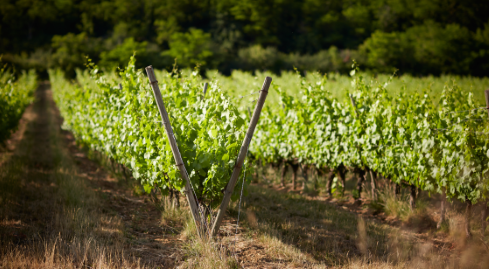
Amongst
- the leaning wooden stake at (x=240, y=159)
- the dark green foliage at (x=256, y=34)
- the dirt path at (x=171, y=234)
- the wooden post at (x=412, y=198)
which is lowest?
the dirt path at (x=171, y=234)

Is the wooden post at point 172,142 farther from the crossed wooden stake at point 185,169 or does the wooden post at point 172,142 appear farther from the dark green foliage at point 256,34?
the dark green foliage at point 256,34

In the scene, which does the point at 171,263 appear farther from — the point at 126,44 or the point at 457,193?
the point at 126,44

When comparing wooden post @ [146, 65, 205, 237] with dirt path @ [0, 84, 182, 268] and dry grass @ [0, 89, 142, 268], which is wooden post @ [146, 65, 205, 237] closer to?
dirt path @ [0, 84, 182, 268]

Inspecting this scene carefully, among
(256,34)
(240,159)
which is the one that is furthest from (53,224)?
(256,34)

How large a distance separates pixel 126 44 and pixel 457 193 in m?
44.6

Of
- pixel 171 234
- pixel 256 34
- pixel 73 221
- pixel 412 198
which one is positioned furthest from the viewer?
pixel 256 34

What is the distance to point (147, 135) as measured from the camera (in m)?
3.79

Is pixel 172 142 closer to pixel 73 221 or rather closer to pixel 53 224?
pixel 73 221

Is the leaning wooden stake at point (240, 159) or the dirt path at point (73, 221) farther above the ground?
the leaning wooden stake at point (240, 159)

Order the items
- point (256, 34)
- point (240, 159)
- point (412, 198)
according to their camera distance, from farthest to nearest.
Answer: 1. point (256, 34)
2. point (412, 198)
3. point (240, 159)

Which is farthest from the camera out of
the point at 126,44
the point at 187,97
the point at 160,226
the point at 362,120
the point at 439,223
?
the point at 126,44

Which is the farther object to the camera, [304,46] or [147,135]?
[304,46]

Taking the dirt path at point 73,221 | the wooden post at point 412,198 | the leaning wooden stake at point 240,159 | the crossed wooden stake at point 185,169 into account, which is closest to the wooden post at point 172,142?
the crossed wooden stake at point 185,169

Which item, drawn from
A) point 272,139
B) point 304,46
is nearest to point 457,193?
point 272,139
